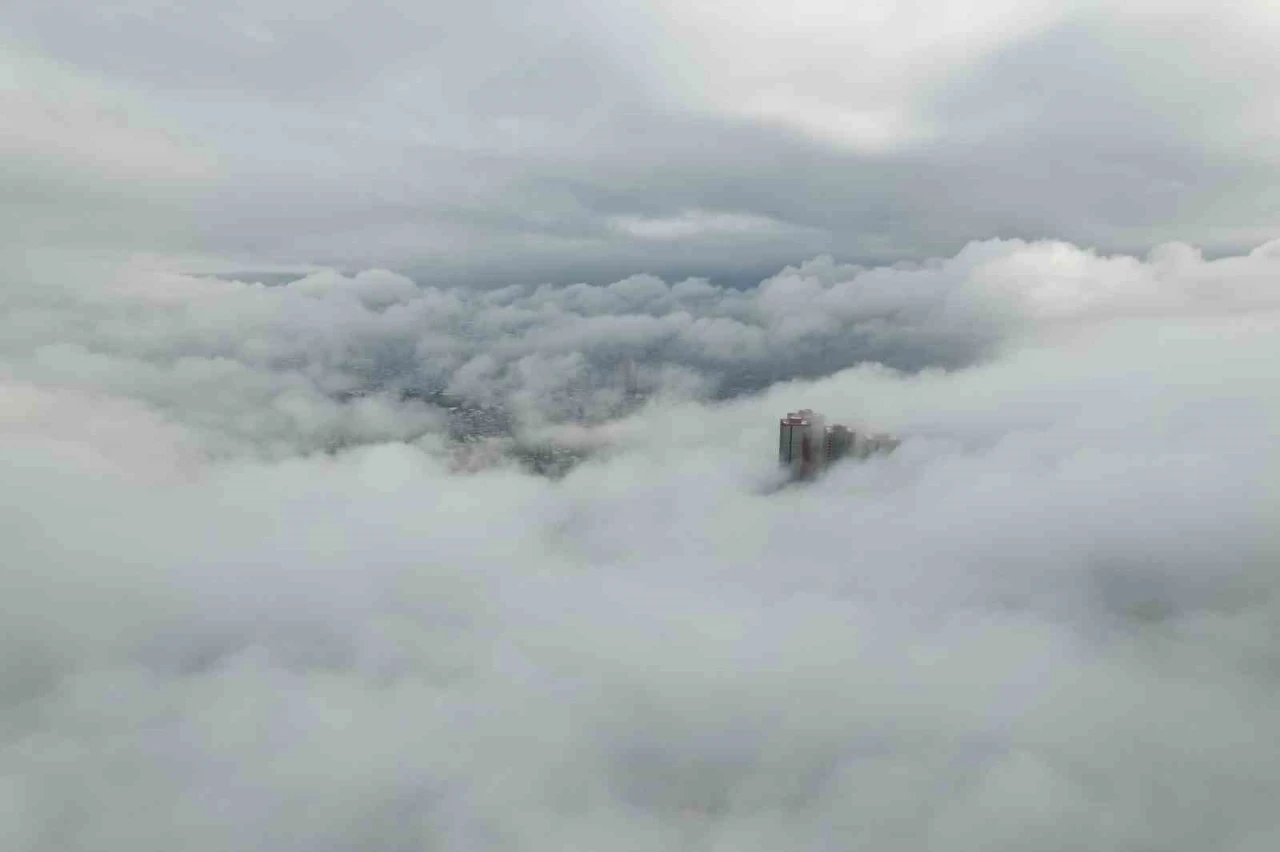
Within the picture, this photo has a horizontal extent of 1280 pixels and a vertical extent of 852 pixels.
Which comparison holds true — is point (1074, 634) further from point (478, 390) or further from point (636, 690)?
point (478, 390)

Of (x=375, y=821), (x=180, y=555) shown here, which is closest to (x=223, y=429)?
(x=180, y=555)

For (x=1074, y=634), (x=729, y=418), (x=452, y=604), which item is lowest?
(x=452, y=604)

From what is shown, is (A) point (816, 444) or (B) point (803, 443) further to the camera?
(B) point (803, 443)

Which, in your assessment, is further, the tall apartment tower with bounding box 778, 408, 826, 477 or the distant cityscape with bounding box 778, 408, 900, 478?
the tall apartment tower with bounding box 778, 408, 826, 477

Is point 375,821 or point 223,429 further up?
point 223,429

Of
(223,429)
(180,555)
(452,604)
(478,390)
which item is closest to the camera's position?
(452,604)

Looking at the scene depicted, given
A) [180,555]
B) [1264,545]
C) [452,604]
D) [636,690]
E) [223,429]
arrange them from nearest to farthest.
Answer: [636,690], [1264,545], [452,604], [180,555], [223,429]

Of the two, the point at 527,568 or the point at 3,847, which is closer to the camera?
the point at 3,847

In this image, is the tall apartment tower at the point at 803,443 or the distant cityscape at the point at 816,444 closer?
the distant cityscape at the point at 816,444
